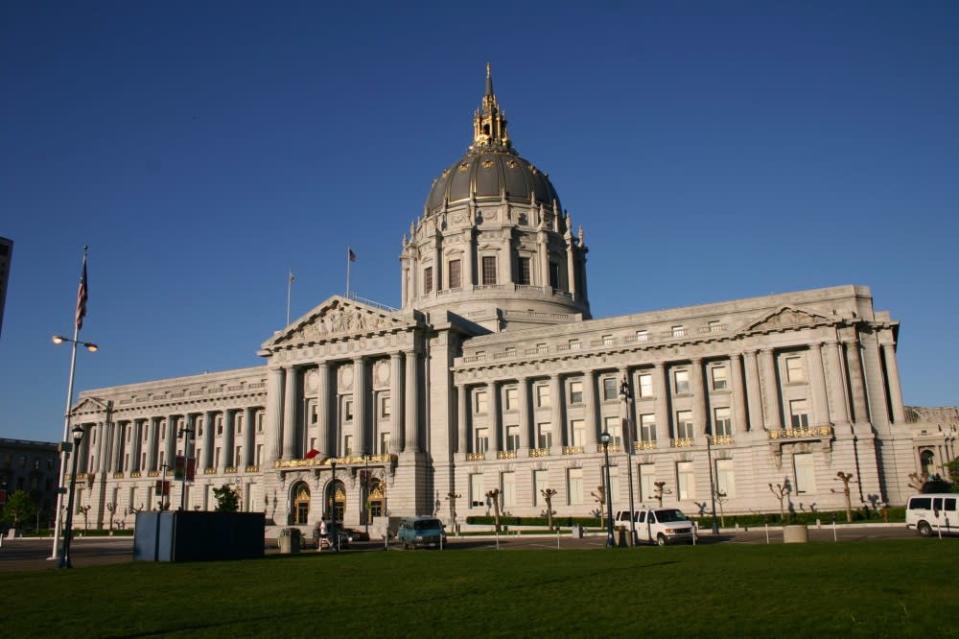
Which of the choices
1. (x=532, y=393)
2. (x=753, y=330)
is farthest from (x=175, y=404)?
(x=753, y=330)

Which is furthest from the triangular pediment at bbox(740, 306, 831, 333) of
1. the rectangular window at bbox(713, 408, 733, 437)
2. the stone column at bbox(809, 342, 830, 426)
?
the rectangular window at bbox(713, 408, 733, 437)

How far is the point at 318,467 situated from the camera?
82438 millimetres

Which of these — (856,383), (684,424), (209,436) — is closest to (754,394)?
(684,424)

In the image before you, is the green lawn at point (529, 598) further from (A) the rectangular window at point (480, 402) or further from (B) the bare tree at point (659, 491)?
(A) the rectangular window at point (480, 402)

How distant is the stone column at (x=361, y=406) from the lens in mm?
81938

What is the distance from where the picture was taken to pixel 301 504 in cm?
8375

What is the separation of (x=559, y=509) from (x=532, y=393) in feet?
37.0

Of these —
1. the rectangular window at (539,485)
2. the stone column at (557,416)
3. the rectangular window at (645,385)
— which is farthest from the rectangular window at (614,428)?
the rectangular window at (539,485)

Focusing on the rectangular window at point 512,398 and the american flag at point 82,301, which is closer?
the american flag at point 82,301

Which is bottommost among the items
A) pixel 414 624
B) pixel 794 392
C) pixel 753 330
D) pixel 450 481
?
pixel 414 624

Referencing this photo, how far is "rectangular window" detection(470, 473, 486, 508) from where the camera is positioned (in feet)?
257

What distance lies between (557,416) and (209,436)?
148ft

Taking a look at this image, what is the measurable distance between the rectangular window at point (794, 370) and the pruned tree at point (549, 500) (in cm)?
2153

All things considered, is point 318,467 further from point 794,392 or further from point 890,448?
point 890,448
